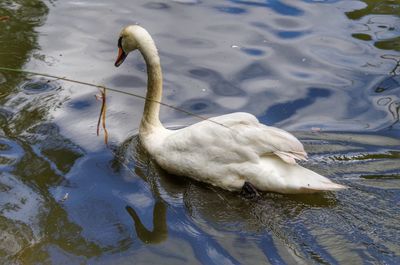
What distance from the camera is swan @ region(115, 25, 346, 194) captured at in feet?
17.9

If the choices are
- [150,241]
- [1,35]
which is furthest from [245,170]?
[1,35]

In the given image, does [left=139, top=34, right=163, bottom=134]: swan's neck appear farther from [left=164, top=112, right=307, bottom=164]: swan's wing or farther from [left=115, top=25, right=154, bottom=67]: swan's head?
[left=164, top=112, right=307, bottom=164]: swan's wing

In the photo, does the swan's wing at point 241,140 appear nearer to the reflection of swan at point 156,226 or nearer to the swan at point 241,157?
the swan at point 241,157

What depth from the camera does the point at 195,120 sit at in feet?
23.2

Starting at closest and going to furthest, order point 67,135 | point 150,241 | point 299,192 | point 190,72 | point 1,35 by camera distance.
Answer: point 150,241 < point 299,192 < point 67,135 < point 190,72 < point 1,35

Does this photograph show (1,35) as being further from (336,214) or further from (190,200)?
(336,214)

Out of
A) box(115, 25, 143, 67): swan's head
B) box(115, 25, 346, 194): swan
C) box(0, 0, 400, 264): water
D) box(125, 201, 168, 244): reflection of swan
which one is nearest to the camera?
box(0, 0, 400, 264): water

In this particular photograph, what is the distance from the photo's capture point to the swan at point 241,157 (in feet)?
17.9

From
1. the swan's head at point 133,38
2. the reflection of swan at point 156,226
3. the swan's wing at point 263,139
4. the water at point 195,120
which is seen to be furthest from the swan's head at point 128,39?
the reflection of swan at point 156,226

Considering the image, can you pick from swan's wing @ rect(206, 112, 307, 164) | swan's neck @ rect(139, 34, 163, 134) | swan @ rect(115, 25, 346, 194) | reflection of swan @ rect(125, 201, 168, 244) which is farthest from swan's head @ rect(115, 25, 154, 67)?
reflection of swan @ rect(125, 201, 168, 244)

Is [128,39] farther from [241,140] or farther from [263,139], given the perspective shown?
[263,139]

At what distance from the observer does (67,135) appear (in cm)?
647

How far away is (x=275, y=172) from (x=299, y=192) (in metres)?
0.26

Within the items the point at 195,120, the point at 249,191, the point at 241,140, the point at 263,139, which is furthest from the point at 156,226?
the point at 195,120
